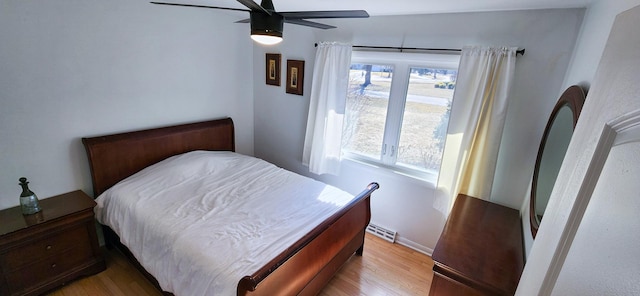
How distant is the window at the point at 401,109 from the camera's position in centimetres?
254

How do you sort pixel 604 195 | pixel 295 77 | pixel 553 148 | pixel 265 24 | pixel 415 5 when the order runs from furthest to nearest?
pixel 295 77
pixel 415 5
pixel 553 148
pixel 265 24
pixel 604 195

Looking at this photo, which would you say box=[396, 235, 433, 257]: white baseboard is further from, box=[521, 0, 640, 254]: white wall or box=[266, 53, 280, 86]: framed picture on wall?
box=[266, 53, 280, 86]: framed picture on wall

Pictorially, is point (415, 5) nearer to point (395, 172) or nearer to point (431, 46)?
point (431, 46)

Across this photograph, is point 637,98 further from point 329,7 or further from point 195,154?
point 195,154

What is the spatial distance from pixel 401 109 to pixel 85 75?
282cm

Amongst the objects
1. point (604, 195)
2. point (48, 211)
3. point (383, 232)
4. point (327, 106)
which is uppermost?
point (604, 195)

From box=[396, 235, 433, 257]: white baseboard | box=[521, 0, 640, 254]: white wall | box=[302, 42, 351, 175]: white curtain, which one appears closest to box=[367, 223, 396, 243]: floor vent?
box=[396, 235, 433, 257]: white baseboard

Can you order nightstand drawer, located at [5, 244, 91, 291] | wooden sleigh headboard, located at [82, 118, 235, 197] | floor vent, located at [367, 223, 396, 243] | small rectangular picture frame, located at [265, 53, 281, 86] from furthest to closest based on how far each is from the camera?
small rectangular picture frame, located at [265, 53, 281, 86]
floor vent, located at [367, 223, 396, 243]
wooden sleigh headboard, located at [82, 118, 235, 197]
nightstand drawer, located at [5, 244, 91, 291]

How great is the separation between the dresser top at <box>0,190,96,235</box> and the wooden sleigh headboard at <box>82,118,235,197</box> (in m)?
0.19

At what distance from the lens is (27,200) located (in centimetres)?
198

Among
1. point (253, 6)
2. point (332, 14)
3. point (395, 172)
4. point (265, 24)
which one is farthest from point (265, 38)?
point (395, 172)

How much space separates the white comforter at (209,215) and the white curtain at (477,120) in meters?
1.02

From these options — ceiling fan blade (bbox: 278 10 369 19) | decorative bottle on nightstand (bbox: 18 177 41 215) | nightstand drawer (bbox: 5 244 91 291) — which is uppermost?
ceiling fan blade (bbox: 278 10 369 19)

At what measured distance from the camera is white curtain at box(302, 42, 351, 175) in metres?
2.84
